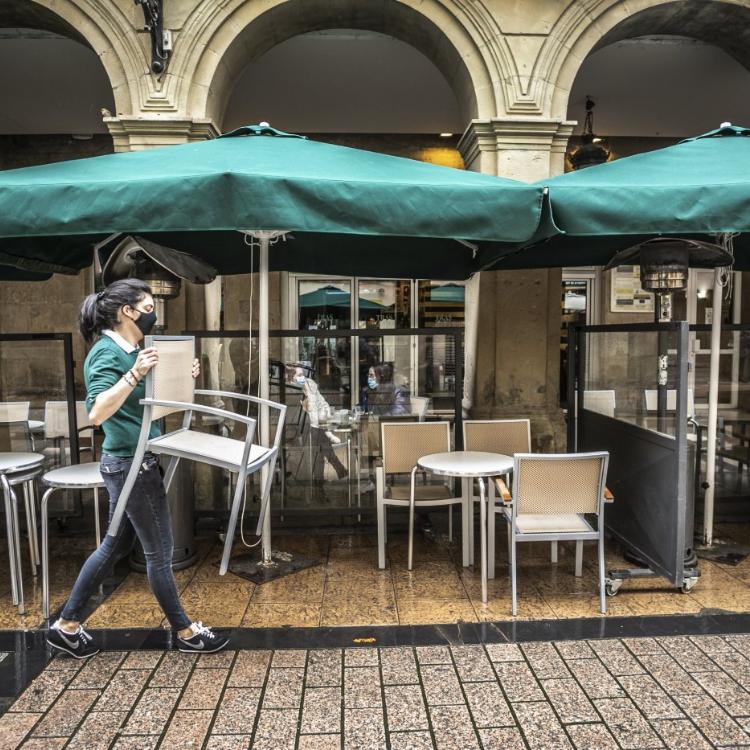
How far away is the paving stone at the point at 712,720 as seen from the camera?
2494 mm

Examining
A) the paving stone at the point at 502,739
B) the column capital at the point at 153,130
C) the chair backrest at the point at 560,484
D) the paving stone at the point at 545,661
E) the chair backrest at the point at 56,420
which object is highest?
the column capital at the point at 153,130

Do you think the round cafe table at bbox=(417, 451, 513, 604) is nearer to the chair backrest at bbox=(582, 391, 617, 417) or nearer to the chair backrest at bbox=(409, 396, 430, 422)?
the chair backrest at bbox=(409, 396, 430, 422)

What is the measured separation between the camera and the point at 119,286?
3053 mm

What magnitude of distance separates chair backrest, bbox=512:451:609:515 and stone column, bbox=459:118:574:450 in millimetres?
2694

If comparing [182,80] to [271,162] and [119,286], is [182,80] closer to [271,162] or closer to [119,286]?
[271,162]

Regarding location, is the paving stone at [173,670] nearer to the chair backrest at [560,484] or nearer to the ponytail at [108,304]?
the ponytail at [108,304]

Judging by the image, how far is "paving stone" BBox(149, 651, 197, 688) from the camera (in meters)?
2.95

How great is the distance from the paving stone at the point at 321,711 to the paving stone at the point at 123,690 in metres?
0.79

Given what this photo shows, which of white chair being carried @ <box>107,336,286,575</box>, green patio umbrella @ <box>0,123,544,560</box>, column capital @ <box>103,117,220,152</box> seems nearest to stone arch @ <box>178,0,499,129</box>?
column capital @ <box>103,117,220,152</box>

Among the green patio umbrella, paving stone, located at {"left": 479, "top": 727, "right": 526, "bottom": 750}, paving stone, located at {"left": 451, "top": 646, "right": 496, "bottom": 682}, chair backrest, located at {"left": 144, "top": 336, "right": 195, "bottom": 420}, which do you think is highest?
the green patio umbrella

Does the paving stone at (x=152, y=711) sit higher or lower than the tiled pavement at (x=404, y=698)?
lower

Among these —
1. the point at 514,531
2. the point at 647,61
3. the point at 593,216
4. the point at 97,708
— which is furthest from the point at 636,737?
the point at 647,61

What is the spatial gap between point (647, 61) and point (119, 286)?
7527mm

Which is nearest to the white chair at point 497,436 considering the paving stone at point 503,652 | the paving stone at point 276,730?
the paving stone at point 503,652
